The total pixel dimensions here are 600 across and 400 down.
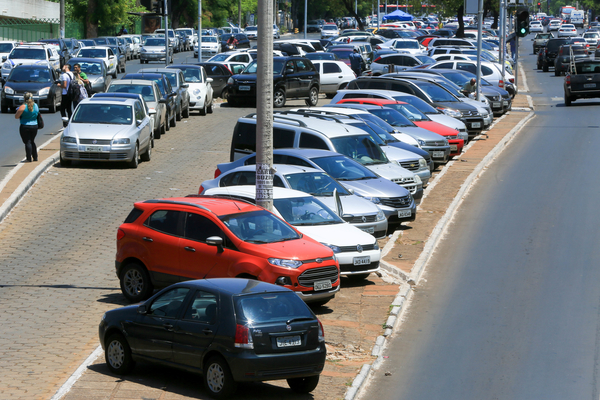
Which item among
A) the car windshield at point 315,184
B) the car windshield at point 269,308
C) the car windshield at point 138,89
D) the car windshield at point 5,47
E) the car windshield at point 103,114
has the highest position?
the car windshield at point 5,47

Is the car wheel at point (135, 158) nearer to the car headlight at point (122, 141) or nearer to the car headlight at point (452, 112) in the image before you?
the car headlight at point (122, 141)

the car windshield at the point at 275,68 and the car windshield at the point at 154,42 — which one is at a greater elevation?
the car windshield at the point at 154,42

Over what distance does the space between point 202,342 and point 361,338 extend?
3.11m

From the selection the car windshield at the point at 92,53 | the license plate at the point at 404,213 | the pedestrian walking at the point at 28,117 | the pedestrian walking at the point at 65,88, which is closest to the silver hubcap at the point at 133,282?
the license plate at the point at 404,213

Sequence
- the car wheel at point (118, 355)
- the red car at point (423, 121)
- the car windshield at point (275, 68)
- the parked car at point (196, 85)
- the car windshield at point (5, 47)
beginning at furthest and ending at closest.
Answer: the car windshield at point (5, 47)
the car windshield at point (275, 68)
the parked car at point (196, 85)
the red car at point (423, 121)
the car wheel at point (118, 355)

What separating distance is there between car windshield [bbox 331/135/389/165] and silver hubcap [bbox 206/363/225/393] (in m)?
9.96

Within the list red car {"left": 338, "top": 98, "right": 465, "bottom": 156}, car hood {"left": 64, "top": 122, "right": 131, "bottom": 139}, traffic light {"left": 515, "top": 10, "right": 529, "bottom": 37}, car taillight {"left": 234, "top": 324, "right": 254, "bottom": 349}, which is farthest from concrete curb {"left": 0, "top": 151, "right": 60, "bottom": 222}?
traffic light {"left": 515, "top": 10, "right": 529, "bottom": 37}

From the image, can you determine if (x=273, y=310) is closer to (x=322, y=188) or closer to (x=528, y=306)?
(x=528, y=306)

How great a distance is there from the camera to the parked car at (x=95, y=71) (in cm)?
3550

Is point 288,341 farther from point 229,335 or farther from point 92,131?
point 92,131

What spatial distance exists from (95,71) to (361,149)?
66.3 feet

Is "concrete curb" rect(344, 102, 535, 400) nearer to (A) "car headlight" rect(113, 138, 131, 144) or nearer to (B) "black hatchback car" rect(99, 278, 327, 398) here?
(B) "black hatchback car" rect(99, 278, 327, 398)

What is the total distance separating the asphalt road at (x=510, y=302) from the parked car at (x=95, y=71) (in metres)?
18.2

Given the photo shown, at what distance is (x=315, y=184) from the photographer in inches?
625
